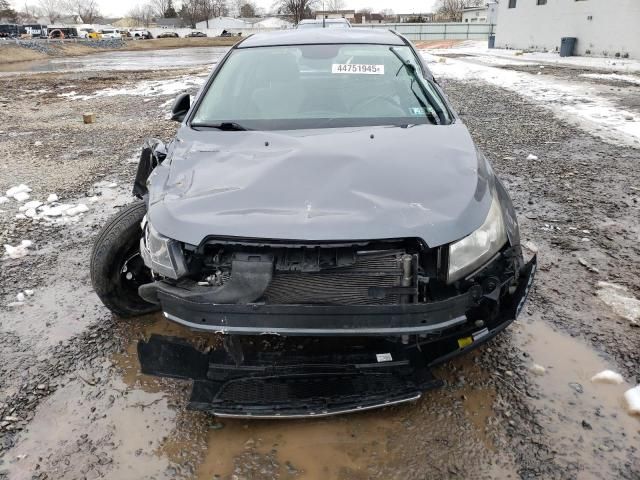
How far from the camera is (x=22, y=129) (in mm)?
9023

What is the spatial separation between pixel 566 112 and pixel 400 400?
8.57 meters

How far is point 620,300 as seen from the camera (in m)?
3.15

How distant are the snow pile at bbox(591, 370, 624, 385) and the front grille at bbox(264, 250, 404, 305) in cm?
125

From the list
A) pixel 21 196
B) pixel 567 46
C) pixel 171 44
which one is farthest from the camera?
pixel 171 44

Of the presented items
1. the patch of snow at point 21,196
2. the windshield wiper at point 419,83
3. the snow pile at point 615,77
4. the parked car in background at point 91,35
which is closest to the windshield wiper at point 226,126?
the windshield wiper at point 419,83

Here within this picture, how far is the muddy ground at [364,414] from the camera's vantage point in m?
2.07

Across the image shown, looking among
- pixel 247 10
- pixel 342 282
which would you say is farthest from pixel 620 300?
pixel 247 10

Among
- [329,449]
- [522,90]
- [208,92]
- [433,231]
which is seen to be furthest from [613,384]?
[522,90]

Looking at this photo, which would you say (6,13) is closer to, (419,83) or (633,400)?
(419,83)

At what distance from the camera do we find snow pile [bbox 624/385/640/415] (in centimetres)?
228

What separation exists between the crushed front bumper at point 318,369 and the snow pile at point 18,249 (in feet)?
7.77

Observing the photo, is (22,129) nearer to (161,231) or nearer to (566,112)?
(161,231)

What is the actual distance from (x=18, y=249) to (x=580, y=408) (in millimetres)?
4255

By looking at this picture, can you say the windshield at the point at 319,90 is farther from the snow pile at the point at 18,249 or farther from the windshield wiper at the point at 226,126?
the snow pile at the point at 18,249
